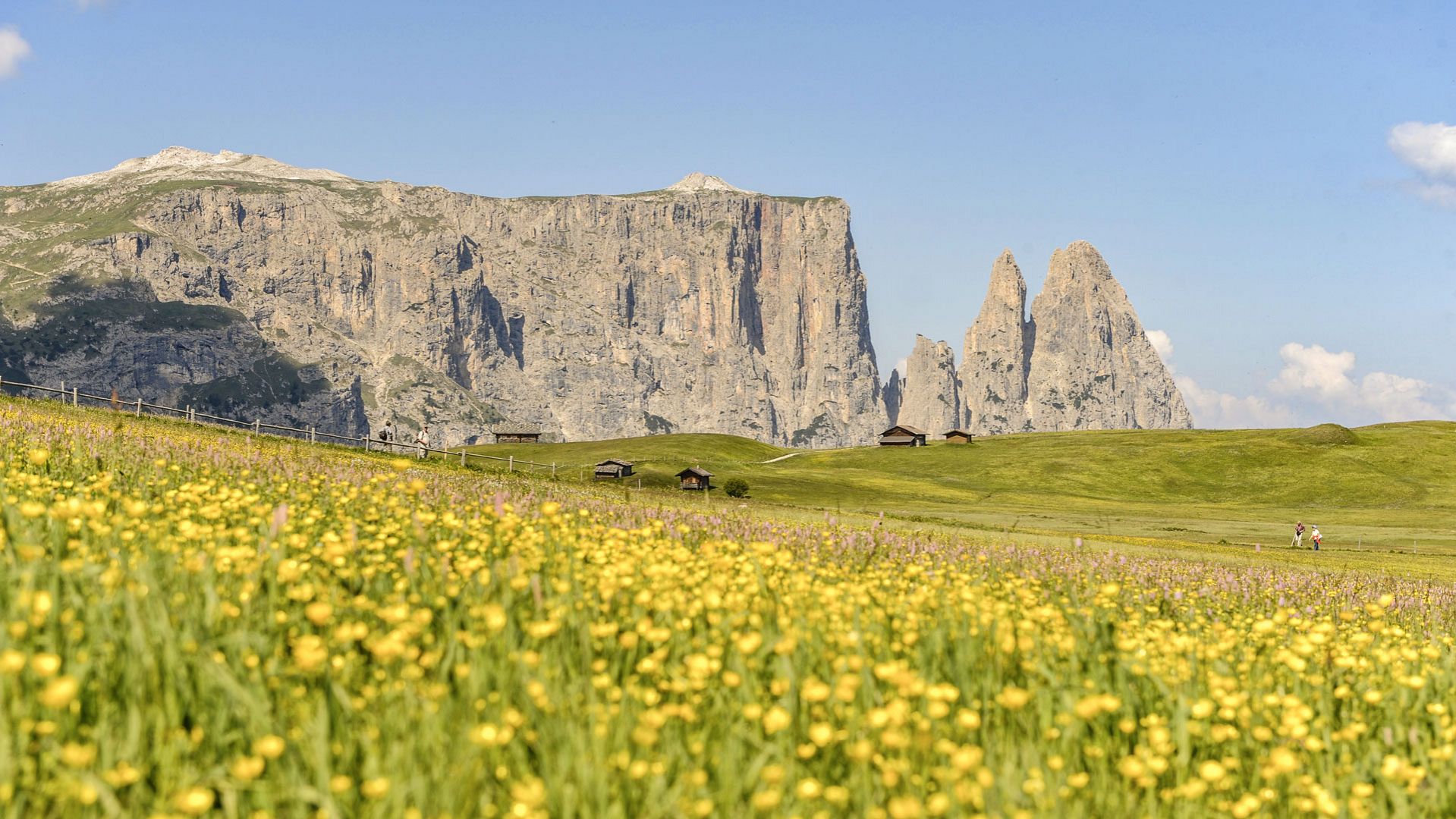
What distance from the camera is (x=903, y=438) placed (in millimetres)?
190125

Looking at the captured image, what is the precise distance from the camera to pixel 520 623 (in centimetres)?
686

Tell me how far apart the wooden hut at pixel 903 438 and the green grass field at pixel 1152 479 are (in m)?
14.8

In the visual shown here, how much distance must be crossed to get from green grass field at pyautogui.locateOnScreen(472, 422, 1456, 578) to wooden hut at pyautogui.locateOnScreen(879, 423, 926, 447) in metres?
14.8

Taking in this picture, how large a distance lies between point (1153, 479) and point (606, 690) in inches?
5460

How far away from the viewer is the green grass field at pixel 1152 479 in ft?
258

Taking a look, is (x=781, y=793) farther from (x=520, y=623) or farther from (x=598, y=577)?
(x=598, y=577)

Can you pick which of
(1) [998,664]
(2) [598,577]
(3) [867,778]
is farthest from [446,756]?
(1) [998,664]

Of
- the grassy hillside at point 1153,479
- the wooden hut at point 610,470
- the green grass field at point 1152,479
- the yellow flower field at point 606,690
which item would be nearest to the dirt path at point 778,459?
Answer: the grassy hillside at point 1153,479

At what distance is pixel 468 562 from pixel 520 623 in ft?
3.34

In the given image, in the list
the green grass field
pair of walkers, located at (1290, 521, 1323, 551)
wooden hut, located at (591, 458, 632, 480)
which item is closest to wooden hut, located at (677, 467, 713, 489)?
the green grass field

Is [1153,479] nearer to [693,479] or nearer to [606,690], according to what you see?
[693,479]

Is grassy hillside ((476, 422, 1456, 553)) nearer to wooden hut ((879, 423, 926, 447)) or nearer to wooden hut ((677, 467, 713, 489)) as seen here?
wooden hut ((677, 467, 713, 489))

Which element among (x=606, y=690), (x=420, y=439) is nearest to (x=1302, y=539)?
(x=420, y=439)

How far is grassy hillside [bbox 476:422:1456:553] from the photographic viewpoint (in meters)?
82.3
